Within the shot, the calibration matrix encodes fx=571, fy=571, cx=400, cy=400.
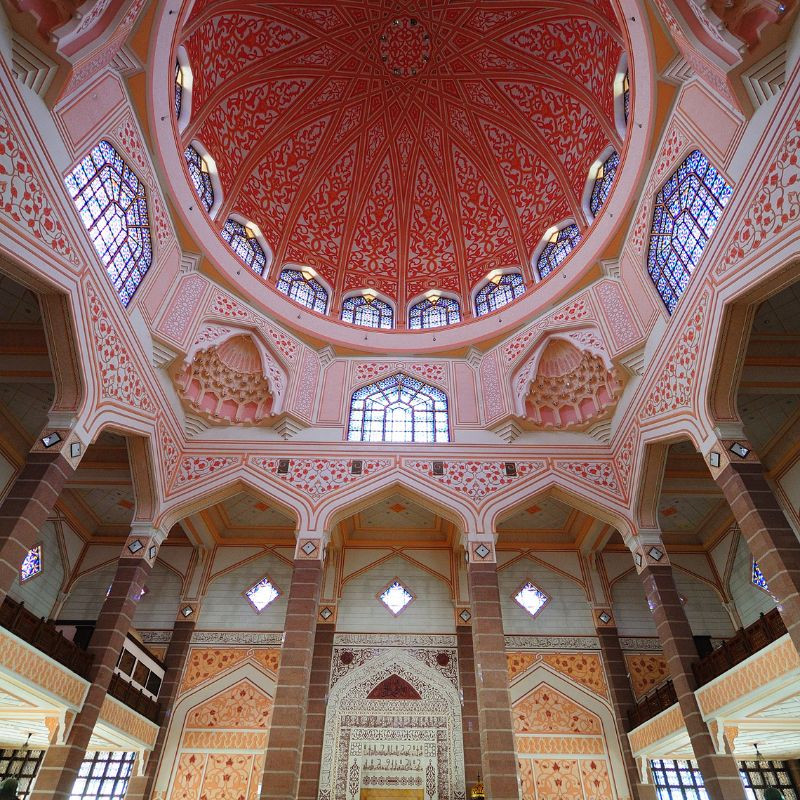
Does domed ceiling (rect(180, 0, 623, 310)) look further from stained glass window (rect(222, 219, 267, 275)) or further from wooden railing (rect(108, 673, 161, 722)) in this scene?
wooden railing (rect(108, 673, 161, 722))

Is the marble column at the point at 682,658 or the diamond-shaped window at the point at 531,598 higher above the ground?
the diamond-shaped window at the point at 531,598

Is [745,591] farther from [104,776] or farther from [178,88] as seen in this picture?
[178,88]

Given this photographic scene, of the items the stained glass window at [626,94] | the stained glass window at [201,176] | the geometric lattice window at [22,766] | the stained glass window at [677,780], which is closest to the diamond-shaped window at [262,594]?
the geometric lattice window at [22,766]

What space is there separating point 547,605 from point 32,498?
461 inches

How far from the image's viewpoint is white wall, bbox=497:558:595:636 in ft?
46.4

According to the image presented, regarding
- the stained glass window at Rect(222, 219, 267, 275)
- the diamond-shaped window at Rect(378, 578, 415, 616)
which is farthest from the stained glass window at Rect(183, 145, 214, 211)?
the diamond-shaped window at Rect(378, 578, 415, 616)

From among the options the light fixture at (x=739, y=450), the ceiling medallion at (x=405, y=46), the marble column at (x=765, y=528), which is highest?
the ceiling medallion at (x=405, y=46)

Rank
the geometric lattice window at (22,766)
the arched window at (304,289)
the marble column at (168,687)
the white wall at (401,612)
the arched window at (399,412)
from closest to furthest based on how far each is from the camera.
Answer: the marble column at (168,687) < the geometric lattice window at (22,766) < the arched window at (399,412) < the white wall at (401,612) < the arched window at (304,289)

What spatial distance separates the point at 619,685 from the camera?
43.1ft

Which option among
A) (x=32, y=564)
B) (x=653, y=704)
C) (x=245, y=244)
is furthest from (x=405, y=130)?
(x=653, y=704)

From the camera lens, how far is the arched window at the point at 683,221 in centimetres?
909

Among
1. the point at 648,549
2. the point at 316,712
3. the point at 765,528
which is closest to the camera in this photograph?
the point at 765,528

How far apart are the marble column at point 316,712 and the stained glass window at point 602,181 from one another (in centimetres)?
1231

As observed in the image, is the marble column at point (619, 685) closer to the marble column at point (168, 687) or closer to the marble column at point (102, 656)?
the marble column at point (168, 687)
